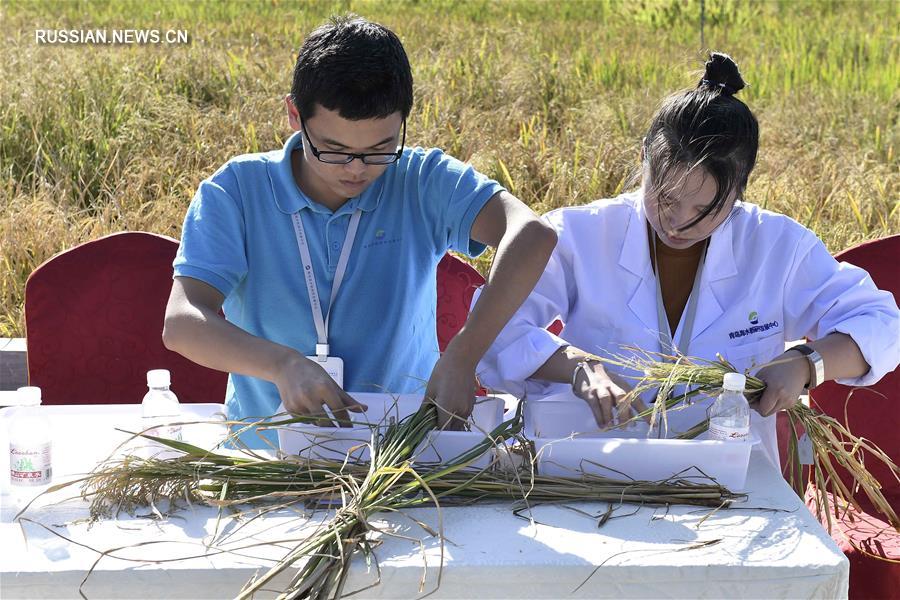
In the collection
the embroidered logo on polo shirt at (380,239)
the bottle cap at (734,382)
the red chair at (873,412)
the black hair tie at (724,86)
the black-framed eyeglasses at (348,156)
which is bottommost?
the red chair at (873,412)

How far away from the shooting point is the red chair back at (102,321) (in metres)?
2.61

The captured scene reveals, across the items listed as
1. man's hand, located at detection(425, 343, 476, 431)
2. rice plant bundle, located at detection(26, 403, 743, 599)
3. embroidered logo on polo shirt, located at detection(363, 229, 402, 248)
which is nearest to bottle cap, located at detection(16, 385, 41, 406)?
rice plant bundle, located at detection(26, 403, 743, 599)

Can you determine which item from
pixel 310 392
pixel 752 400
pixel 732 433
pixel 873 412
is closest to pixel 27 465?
pixel 310 392

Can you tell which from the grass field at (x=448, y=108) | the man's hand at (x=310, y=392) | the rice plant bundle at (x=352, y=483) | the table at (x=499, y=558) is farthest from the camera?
the grass field at (x=448, y=108)

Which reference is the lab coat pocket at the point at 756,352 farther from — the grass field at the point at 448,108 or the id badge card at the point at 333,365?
the grass field at the point at 448,108

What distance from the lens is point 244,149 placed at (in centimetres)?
455

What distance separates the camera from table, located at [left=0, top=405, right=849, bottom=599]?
1.49m

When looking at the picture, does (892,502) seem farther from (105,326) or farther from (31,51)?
(31,51)

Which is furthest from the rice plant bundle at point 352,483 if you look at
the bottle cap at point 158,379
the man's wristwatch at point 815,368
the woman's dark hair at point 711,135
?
the woman's dark hair at point 711,135

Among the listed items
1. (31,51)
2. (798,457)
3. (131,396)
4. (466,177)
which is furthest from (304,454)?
(31,51)

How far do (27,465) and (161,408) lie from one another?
0.24 m

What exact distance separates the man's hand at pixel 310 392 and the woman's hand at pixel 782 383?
28.9 inches

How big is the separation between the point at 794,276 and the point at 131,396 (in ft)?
5.39

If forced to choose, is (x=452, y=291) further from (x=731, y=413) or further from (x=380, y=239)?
(x=731, y=413)
